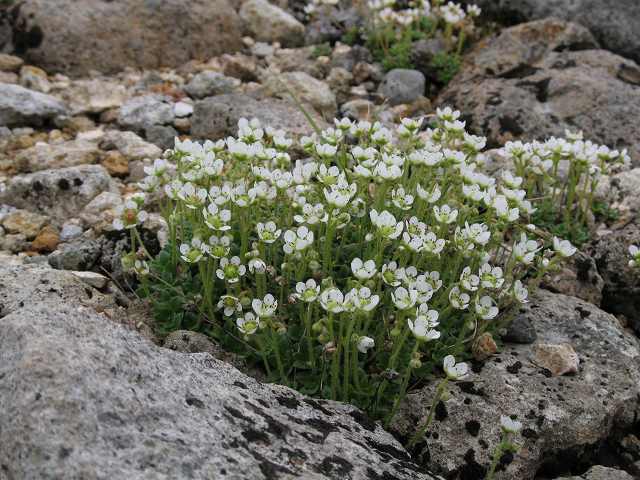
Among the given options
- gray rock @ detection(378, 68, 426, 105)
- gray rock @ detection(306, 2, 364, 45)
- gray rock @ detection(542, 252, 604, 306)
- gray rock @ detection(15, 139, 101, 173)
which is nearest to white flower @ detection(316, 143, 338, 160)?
gray rock @ detection(542, 252, 604, 306)

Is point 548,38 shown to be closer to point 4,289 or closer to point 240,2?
point 240,2

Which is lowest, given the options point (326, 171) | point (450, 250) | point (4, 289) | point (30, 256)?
point (30, 256)

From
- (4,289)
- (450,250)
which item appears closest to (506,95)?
(450,250)

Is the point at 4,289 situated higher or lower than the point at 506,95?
lower

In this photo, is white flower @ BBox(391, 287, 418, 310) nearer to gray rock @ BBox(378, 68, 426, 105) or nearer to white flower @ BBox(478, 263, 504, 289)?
white flower @ BBox(478, 263, 504, 289)

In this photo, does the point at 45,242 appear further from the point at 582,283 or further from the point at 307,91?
the point at 582,283

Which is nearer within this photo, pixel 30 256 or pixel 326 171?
pixel 326 171
